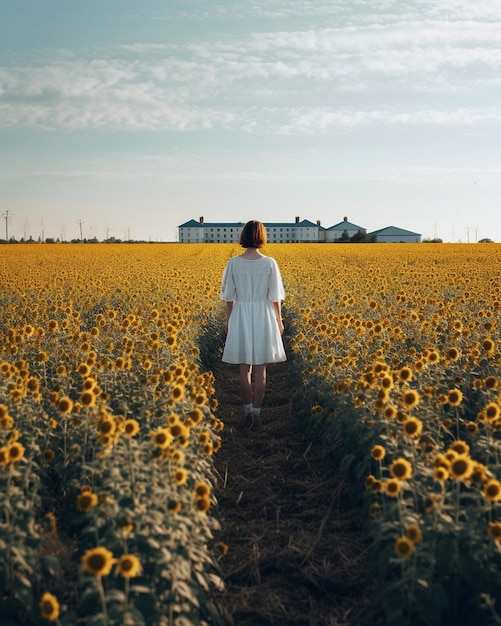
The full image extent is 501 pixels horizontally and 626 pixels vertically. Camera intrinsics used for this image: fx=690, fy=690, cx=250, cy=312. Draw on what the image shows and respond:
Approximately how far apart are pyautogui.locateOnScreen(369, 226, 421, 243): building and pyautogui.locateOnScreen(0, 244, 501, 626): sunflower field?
409ft

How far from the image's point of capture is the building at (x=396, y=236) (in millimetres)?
132375

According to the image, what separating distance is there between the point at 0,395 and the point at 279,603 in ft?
9.46

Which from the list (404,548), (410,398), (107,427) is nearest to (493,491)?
(404,548)

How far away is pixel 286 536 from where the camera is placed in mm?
5641

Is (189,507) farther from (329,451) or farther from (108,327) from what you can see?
(108,327)

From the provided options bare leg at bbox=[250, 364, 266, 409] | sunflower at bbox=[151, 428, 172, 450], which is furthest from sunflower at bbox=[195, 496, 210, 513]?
bare leg at bbox=[250, 364, 266, 409]

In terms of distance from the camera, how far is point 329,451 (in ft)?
23.4

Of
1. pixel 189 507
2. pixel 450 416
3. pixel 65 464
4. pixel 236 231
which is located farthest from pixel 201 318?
pixel 236 231

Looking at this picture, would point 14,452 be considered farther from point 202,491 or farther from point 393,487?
point 393,487

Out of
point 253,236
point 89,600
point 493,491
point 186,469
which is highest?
point 253,236

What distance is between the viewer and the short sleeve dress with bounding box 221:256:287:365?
8102 millimetres

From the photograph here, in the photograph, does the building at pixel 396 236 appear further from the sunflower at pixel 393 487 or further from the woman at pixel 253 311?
the sunflower at pixel 393 487

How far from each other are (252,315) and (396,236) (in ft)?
425

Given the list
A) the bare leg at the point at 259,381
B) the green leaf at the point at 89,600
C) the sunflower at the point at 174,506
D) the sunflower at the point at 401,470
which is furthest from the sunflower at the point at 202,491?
the bare leg at the point at 259,381
